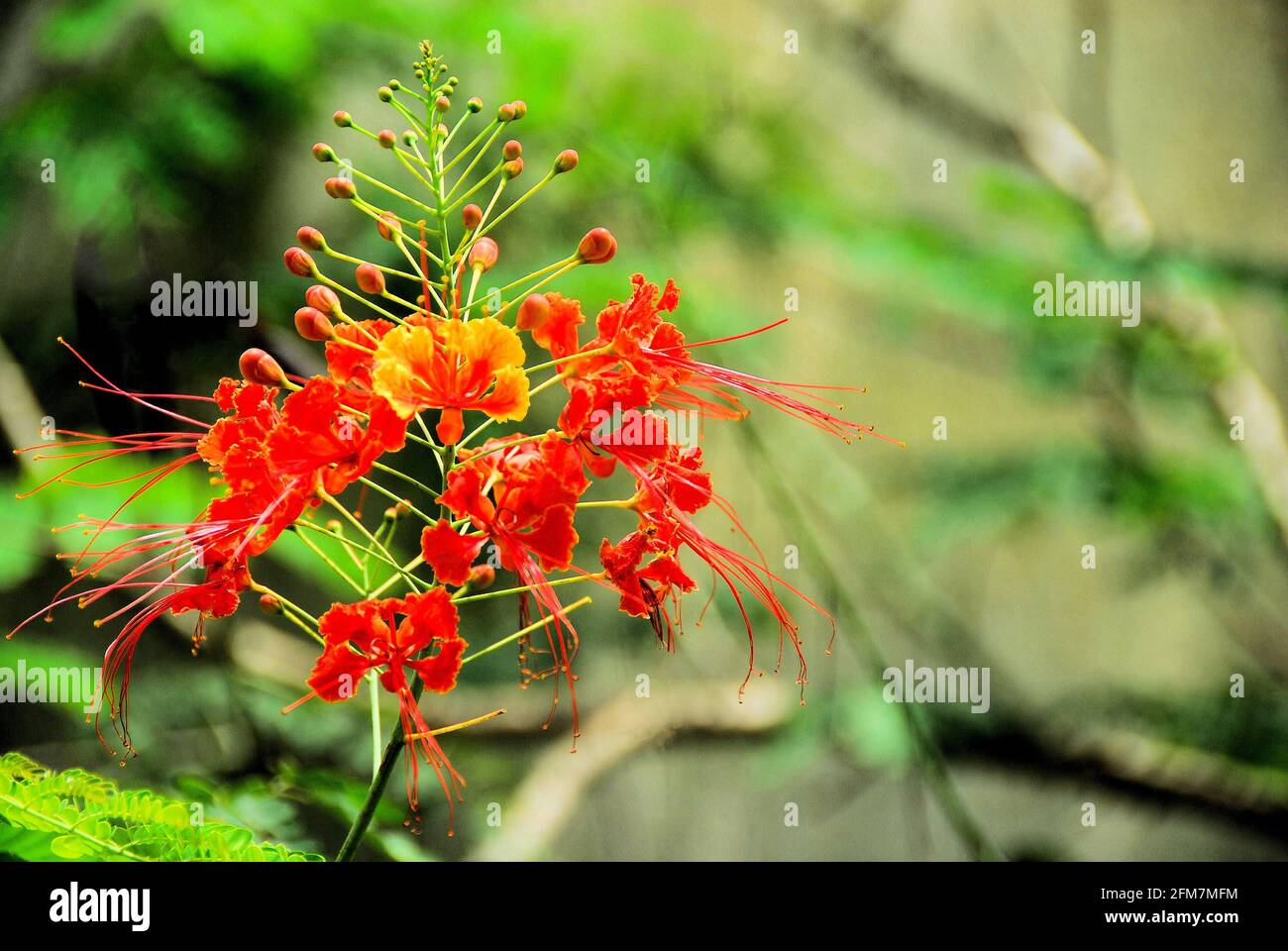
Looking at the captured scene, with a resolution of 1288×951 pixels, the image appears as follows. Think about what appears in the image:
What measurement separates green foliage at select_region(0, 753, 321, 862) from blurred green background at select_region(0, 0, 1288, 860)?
1.24 m

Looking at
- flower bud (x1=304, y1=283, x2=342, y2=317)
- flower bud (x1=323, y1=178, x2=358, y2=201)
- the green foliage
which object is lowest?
the green foliage

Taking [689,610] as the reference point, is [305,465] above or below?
above

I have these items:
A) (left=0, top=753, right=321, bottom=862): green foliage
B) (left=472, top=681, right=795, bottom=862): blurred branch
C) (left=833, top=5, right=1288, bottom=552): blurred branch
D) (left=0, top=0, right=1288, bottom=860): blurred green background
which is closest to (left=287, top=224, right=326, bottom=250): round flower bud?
(left=0, top=753, right=321, bottom=862): green foliage

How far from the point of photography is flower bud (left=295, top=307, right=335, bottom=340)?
0.80 m

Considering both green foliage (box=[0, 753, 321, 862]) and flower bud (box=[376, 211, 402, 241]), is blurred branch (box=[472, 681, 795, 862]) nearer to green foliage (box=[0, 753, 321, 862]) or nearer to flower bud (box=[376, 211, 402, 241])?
green foliage (box=[0, 753, 321, 862])

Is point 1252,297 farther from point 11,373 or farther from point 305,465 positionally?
point 11,373

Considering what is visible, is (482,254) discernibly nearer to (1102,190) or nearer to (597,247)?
(597,247)

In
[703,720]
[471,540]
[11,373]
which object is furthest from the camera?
[703,720]

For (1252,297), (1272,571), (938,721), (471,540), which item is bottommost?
(938,721)

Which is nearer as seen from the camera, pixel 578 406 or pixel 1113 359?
pixel 578 406

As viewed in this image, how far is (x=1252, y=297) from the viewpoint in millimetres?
2377

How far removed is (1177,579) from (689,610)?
1.15 m
